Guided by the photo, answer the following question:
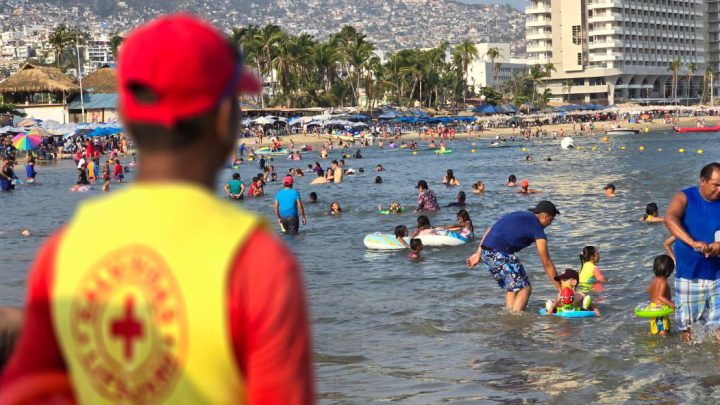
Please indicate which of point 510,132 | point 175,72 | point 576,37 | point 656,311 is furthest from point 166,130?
point 576,37

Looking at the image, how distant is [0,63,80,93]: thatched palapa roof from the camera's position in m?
73.9

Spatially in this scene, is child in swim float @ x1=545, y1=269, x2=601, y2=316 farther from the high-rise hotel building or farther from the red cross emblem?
the high-rise hotel building

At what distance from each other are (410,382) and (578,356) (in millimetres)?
1781

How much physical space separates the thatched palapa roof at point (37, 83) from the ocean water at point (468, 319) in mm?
45536

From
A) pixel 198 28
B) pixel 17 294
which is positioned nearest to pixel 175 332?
pixel 198 28

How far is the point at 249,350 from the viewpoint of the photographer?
1.76 metres

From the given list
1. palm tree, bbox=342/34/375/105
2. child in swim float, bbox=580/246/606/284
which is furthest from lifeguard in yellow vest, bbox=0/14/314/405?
palm tree, bbox=342/34/375/105

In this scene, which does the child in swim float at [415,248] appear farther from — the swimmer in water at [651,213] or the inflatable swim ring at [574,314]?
the swimmer in water at [651,213]

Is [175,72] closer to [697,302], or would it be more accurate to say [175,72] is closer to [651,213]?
[697,302]

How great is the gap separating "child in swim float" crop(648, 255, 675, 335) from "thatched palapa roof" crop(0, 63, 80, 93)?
6856 centimetres

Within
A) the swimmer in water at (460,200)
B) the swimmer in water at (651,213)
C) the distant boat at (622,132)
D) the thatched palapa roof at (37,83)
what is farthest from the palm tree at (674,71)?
the swimmer in water at (651,213)

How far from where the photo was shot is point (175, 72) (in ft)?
5.91

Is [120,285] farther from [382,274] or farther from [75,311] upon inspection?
[382,274]

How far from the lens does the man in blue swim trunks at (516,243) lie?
10367mm
